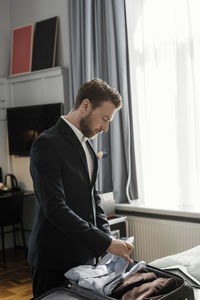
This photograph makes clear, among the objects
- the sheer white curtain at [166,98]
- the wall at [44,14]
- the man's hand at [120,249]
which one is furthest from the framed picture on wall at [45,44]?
the man's hand at [120,249]

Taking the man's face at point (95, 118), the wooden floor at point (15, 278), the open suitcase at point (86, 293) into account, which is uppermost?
the man's face at point (95, 118)

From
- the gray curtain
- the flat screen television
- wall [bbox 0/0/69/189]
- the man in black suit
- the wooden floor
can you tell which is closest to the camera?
the man in black suit

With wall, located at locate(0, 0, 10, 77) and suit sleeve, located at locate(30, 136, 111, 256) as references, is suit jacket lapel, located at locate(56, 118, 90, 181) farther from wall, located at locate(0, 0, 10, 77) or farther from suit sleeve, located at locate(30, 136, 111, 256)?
wall, located at locate(0, 0, 10, 77)

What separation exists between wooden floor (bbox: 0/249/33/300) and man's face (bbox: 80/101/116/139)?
2.10 meters

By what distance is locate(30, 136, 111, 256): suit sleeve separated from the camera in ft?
5.14

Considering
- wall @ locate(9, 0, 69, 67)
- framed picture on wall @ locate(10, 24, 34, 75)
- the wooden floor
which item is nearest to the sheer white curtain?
wall @ locate(9, 0, 69, 67)

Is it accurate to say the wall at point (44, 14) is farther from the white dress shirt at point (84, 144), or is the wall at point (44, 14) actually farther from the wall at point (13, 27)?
the white dress shirt at point (84, 144)

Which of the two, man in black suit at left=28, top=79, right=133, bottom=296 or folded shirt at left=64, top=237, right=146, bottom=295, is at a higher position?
man in black suit at left=28, top=79, right=133, bottom=296

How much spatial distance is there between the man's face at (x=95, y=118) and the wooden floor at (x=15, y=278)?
2.10m

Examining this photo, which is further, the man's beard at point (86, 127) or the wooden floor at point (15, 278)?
the wooden floor at point (15, 278)

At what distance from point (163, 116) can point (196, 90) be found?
371 millimetres

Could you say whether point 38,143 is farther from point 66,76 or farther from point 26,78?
point 26,78

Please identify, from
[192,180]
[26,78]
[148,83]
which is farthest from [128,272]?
[26,78]

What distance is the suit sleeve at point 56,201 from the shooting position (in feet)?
5.14
